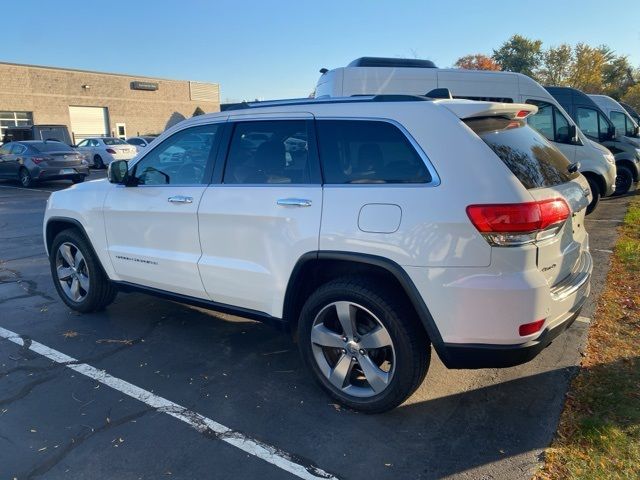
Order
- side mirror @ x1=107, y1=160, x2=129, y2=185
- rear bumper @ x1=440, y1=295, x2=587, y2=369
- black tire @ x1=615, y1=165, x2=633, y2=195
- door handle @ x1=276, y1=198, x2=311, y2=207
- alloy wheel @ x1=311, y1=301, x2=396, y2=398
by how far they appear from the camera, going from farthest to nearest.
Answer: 1. black tire @ x1=615, y1=165, x2=633, y2=195
2. side mirror @ x1=107, y1=160, x2=129, y2=185
3. door handle @ x1=276, y1=198, x2=311, y2=207
4. alloy wheel @ x1=311, y1=301, x2=396, y2=398
5. rear bumper @ x1=440, y1=295, x2=587, y2=369

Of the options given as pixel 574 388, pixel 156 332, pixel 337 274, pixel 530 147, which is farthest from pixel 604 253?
pixel 156 332

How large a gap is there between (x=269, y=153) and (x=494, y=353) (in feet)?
6.54

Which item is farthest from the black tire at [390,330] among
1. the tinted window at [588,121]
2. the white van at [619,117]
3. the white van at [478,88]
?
the white van at [619,117]

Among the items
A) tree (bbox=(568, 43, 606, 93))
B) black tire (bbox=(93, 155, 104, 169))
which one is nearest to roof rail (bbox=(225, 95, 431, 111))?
black tire (bbox=(93, 155, 104, 169))

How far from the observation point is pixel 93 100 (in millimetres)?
41031

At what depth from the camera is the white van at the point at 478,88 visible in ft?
28.9

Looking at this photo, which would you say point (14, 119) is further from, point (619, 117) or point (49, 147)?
point (619, 117)

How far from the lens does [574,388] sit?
3.48 metres

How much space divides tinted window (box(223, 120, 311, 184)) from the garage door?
40261 millimetres

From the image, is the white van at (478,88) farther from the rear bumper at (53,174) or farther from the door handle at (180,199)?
the rear bumper at (53,174)

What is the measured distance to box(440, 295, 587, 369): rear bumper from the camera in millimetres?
2734

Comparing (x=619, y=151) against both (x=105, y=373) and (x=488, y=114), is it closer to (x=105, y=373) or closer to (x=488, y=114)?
(x=488, y=114)

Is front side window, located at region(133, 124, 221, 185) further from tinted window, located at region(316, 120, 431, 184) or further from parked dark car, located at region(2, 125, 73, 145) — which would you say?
parked dark car, located at region(2, 125, 73, 145)

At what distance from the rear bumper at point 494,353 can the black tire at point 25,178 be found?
17.4m
